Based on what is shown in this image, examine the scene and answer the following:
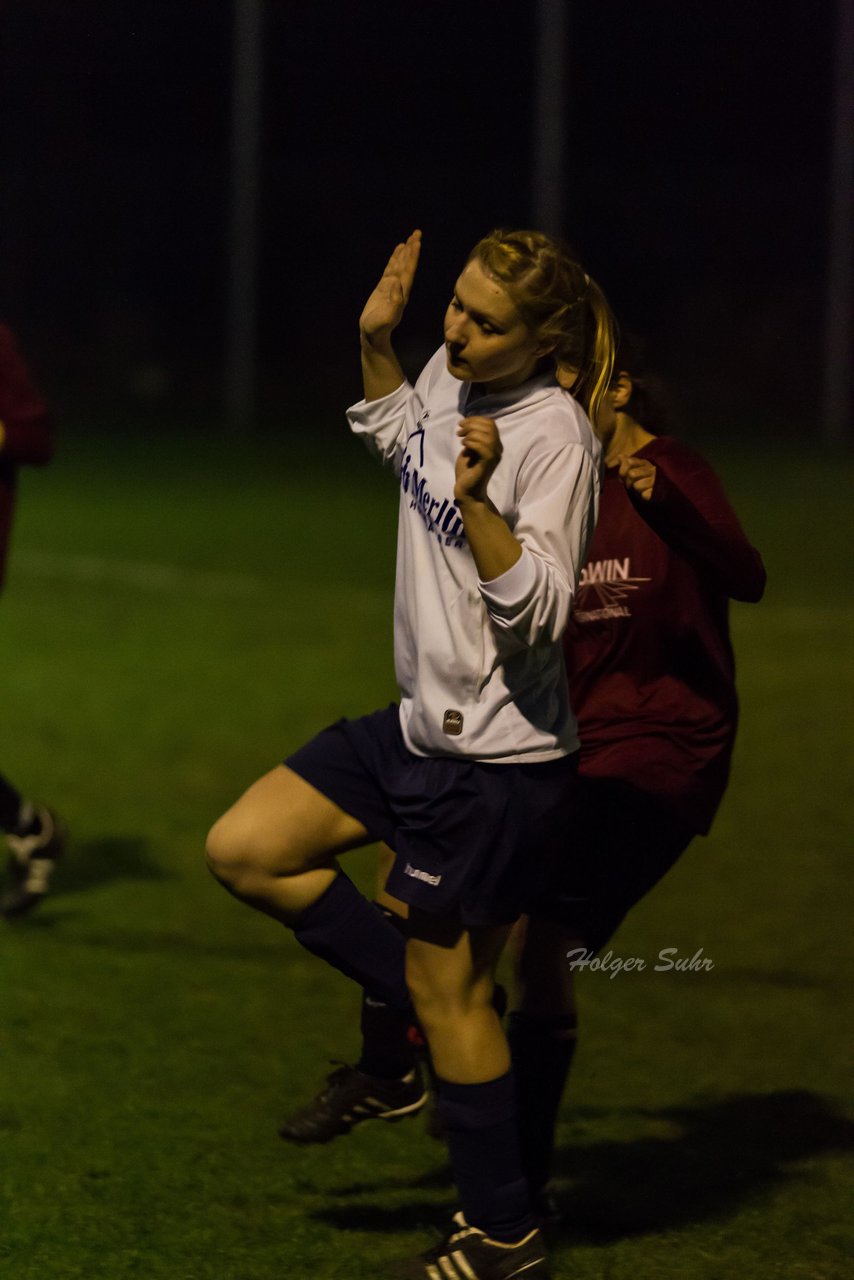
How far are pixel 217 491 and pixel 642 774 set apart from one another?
1486cm

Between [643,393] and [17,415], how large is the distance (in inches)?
98.5

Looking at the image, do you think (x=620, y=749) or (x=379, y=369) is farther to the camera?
(x=620, y=749)

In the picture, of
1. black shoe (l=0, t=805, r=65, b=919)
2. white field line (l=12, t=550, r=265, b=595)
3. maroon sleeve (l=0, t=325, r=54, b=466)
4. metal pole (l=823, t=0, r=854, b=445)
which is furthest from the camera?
metal pole (l=823, t=0, r=854, b=445)

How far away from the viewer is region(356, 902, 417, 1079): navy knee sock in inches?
163

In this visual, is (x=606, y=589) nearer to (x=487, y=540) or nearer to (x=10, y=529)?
(x=487, y=540)

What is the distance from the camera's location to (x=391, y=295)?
13.1 ft

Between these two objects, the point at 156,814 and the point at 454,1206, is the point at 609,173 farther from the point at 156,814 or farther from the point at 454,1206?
the point at 454,1206

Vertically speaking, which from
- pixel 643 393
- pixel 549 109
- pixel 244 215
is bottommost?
pixel 244 215

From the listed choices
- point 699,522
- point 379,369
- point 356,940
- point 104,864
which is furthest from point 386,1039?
point 104,864

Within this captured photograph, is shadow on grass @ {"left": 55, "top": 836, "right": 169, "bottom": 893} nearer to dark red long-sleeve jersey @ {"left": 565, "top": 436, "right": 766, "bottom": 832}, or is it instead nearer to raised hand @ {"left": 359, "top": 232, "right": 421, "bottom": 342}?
dark red long-sleeve jersey @ {"left": 565, "top": 436, "right": 766, "bottom": 832}

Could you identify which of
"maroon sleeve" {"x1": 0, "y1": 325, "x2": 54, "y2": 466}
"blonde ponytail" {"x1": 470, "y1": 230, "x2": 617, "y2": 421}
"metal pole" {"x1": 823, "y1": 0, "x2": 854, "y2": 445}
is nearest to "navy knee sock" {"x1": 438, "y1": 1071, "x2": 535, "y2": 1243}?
"blonde ponytail" {"x1": 470, "y1": 230, "x2": 617, "y2": 421}

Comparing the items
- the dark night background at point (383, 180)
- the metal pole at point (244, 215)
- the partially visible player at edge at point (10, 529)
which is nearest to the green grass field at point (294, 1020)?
the partially visible player at edge at point (10, 529)

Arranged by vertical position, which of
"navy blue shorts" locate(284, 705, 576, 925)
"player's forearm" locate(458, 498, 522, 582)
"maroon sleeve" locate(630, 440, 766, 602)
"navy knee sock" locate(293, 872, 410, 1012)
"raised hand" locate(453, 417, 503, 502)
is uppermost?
"raised hand" locate(453, 417, 503, 502)

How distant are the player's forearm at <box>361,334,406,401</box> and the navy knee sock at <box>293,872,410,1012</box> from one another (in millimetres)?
881
